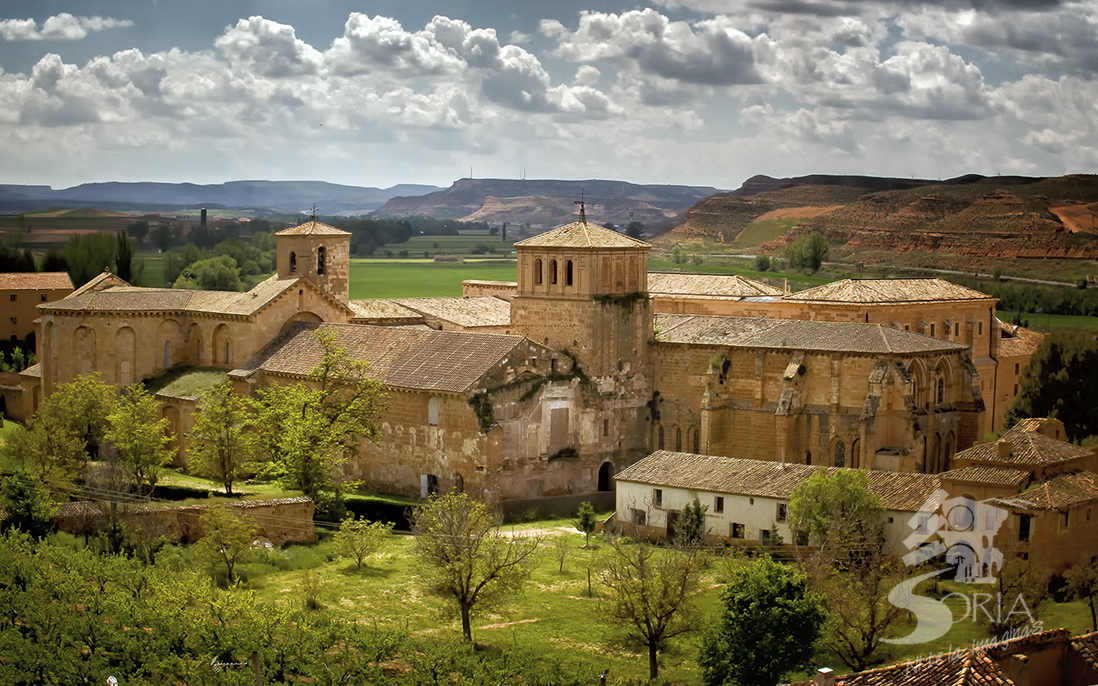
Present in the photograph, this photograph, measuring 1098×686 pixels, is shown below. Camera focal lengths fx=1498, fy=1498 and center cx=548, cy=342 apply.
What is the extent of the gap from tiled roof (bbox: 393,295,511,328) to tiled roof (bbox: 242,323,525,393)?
314 inches

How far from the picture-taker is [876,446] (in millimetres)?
50344

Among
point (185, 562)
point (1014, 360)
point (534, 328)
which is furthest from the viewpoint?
point (1014, 360)

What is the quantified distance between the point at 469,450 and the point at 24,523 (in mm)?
14536

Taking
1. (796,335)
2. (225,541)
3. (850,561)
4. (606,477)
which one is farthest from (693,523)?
(225,541)

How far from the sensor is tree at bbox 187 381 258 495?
51.0m

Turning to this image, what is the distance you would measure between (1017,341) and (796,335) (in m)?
22.3

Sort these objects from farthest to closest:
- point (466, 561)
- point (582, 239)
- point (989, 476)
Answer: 1. point (582, 239)
2. point (989, 476)
3. point (466, 561)

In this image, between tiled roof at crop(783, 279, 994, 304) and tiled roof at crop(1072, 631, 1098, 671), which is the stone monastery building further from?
tiled roof at crop(1072, 631, 1098, 671)

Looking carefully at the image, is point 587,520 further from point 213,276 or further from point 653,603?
point 213,276

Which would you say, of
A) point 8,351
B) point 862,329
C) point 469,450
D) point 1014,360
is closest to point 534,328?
point 469,450

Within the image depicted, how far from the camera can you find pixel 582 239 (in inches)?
2169

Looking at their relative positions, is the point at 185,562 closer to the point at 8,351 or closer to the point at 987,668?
the point at 987,668

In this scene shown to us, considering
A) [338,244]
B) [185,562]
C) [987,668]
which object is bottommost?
[185,562]

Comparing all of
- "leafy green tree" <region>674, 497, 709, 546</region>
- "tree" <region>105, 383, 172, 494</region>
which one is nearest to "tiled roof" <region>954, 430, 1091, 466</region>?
"leafy green tree" <region>674, 497, 709, 546</region>
